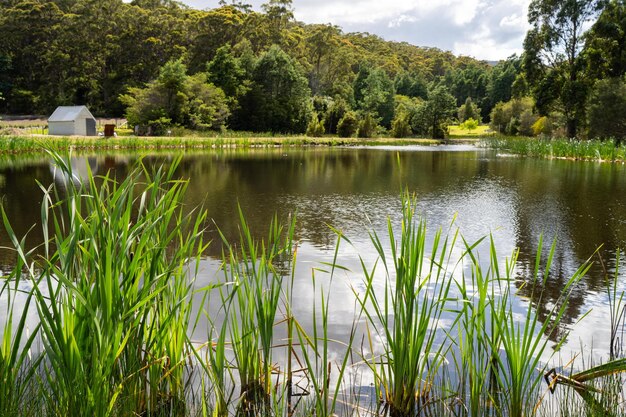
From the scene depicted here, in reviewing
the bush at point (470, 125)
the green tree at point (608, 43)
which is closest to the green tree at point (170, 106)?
the green tree at point (608, 43)

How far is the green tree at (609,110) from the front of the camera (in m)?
25.9

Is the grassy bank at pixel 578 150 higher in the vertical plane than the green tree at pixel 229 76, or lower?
lower

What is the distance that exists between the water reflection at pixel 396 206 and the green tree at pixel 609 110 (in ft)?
22.1

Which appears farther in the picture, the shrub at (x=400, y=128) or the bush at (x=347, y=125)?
the shrub at (x=400, y=128)

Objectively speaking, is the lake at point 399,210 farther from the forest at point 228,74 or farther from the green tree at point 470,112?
the green tree at point 470,112

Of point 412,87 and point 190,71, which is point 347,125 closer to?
point 190,71

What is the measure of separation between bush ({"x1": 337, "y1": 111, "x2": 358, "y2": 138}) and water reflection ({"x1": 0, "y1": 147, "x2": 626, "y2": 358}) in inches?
1112

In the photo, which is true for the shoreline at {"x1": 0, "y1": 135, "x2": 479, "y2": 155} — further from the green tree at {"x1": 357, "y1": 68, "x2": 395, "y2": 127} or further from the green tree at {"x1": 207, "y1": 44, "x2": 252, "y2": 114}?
the green tree at {"x1": 357, "y1": 68, "x2": 395, "y2": 127}

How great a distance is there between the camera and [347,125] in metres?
49.1

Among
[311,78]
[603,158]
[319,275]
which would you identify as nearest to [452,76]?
[311,78]

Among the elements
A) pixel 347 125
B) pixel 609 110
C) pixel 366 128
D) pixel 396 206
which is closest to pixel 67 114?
pixel 347 125

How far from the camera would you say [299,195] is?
42.4 feet

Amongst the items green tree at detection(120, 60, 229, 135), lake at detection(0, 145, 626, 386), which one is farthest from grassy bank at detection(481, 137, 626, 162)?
green tree at detection(120, 60, 229, 135)

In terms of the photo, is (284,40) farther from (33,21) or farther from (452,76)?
(452,76)
